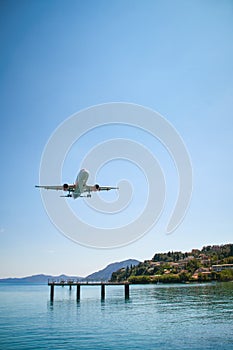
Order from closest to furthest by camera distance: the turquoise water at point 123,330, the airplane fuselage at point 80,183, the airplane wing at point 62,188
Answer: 1. the turquoise water at point 123,330
2. the airplane fuselage at point 80,183
3. the airplane wing at point 62,188

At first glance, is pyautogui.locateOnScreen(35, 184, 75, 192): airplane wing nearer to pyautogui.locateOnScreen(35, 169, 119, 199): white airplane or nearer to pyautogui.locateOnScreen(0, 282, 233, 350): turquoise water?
pyautogui.locateOnScreen(35, 169, 119, 199): white airplane

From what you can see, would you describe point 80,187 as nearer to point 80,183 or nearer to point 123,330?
point 80,183

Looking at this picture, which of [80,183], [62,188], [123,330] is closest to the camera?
[123,330]

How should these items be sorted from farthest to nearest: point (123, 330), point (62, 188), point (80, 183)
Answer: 1. point (62, 188)
2. point (80, 183)
3. point (123, 330)

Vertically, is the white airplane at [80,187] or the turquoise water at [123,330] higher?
the white airplane at [80,187]

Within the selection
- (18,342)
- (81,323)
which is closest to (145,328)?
(81,323)

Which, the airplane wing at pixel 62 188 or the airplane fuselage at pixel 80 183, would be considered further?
the airplane wing at pixel 62 188

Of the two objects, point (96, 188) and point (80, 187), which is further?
point (96, 188)

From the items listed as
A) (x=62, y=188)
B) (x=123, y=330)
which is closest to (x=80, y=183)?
(x=62, y=188)

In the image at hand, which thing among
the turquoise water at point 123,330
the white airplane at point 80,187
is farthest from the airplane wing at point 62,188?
the turquoise water at point 123,330

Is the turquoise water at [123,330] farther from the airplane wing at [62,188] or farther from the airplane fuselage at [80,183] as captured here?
the airplane wing at [62,188]

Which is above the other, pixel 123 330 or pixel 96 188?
pixel 96 188

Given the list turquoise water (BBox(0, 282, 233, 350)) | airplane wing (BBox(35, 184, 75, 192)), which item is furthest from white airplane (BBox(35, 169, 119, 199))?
turquoise water (BBox(0, 282, 233, 350))

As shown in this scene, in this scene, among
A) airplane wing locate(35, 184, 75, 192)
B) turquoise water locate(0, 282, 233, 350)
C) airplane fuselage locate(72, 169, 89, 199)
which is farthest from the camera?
airplane wing locate(35, 184, 75, 192)
